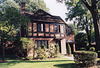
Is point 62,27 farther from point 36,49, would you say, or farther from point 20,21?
point 20,21

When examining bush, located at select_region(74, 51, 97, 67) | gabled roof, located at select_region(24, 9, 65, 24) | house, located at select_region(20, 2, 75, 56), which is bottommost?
bush, located at select_region(74, 51, 97, 67)

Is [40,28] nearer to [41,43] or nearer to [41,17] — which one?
[41,17]

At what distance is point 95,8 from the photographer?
455 inches

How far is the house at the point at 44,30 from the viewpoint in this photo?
1706 centimetres

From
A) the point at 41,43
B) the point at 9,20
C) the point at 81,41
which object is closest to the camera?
the point at 9,20

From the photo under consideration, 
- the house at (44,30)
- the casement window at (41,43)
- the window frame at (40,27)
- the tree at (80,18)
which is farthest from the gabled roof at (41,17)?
the tree at (80,18)

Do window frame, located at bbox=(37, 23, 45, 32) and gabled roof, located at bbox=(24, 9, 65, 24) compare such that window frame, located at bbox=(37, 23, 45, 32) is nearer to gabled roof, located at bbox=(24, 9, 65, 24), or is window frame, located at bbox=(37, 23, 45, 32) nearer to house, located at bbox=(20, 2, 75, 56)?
house, located at bbox=(20, 2, 75, 56)

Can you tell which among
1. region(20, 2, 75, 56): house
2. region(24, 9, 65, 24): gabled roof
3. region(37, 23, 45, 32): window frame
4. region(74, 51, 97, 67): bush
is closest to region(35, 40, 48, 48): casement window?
region(20, 2, 75, 56): house

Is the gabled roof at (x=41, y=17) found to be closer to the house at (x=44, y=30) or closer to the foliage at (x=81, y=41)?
the house at (x=44, y=30)

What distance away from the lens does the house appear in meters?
17.1

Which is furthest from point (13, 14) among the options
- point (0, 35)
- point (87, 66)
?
point (87, 66)

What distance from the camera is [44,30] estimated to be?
59.4ft

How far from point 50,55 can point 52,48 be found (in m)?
1.34

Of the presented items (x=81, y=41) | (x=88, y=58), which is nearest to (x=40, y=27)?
(x=88, y=58)
